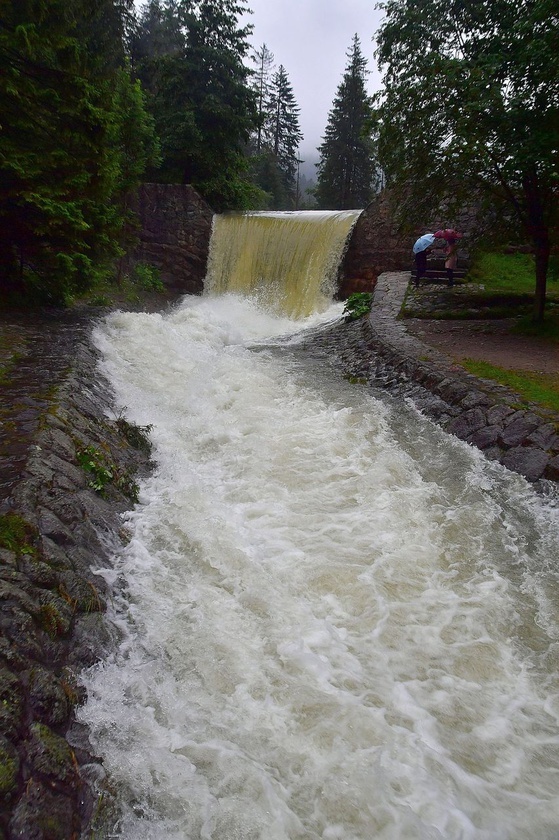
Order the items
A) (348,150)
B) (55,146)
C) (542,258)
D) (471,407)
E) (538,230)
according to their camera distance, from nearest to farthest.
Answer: (471,407)
(55,146)
(538,230)
(542,258)
(348,150)

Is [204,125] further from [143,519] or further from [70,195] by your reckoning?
[143,519]

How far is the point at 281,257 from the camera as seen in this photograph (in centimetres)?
1697

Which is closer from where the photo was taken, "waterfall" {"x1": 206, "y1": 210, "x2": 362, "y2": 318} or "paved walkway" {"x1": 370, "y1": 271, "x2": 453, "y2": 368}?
"paved walkway" {"x1": 370, "y1": 271, "x2": 453, "y2": 368}

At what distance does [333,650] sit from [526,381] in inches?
195

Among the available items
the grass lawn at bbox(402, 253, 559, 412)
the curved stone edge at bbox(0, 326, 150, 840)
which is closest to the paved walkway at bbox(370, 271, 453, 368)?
the grass lawn at bbox(402, 253, 559, 412)

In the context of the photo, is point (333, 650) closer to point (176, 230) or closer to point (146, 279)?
point (146, 279)

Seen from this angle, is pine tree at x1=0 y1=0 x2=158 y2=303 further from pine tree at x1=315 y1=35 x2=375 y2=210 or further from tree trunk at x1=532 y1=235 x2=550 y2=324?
pine tree at x1=315 y1=35 x2=375 y2=210

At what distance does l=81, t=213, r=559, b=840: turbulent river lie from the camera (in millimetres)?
2506

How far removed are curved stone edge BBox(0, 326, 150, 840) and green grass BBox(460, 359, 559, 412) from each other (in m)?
4.96

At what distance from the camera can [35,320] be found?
927cm

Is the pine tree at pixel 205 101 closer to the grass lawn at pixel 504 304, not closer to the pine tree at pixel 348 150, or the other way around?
the grass lawn at pixel 504 304

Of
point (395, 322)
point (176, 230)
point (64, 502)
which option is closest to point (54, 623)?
point (64, 502)

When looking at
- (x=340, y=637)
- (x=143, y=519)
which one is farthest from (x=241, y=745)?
(x=143, y=519)

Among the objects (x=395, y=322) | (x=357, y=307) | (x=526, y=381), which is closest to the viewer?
(x=526, y=381)
